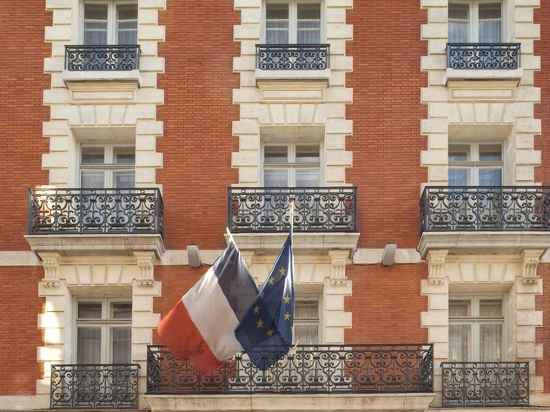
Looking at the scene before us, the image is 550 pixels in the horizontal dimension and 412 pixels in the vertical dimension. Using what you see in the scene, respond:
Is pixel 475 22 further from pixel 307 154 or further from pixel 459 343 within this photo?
pixel 459 343

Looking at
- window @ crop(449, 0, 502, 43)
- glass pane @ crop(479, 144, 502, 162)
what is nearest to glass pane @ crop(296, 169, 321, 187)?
glass pane @ crop(479, 144, 502, 162)

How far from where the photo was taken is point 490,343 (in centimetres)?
2522

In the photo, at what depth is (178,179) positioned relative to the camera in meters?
25.4

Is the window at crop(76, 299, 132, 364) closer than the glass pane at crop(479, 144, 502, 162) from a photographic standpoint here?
Yes

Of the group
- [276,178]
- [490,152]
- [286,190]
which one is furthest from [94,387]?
[490,152]

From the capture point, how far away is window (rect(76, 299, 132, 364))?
25.2 m

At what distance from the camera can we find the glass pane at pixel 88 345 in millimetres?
25266

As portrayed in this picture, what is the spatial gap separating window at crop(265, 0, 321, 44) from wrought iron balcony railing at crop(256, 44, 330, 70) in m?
0.46

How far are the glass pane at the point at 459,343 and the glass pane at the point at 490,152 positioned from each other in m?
2.99

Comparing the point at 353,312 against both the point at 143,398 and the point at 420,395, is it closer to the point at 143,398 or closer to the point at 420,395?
the point at 420,395

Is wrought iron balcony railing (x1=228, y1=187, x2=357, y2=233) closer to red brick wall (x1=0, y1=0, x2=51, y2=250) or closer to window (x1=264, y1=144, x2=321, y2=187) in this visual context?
window (x1=264, y1=144, x2=321, y2=187)

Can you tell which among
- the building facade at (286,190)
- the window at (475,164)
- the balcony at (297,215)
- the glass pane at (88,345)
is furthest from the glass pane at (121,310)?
the window at (475,164)

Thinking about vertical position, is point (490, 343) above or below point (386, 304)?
below

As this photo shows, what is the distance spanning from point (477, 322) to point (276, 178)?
4.20 metres
